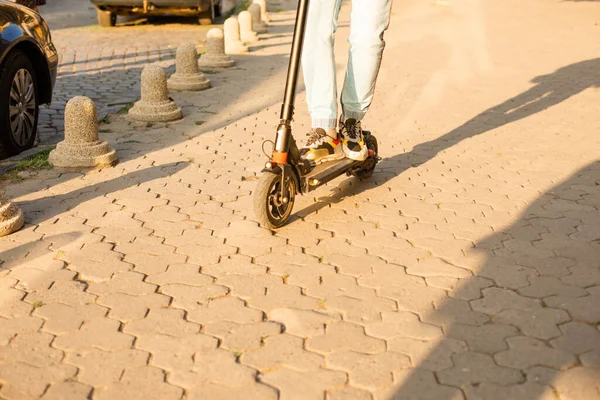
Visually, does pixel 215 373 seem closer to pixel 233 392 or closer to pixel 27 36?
pixel 233 392

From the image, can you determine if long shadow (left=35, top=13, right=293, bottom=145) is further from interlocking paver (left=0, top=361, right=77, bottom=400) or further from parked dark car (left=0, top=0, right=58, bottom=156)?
Result: interlocking paver (left=0, top=361, right=77, bottom=400)

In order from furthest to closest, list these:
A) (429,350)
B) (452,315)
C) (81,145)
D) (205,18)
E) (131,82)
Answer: (205,18)
(131,82)
(81,145)
(452,315)
(429,350)

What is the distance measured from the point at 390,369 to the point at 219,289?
3.69 feet

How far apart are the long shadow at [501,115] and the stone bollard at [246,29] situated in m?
5.27

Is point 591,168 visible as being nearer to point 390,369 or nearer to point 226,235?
point 226,235

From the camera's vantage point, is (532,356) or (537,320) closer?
(532,356)

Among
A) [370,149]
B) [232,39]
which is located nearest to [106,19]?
[232,39]

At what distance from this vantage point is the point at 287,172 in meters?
4.89

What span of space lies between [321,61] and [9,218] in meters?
2.07

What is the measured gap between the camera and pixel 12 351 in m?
3.56

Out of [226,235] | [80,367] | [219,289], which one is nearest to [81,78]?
[226,235]

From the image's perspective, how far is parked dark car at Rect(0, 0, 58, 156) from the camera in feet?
21.2

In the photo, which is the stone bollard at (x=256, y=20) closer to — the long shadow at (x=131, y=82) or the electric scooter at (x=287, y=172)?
the long shadow at (x=131, y=82)

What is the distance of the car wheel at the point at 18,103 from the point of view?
253 inches
